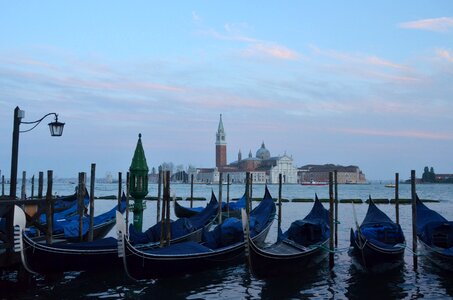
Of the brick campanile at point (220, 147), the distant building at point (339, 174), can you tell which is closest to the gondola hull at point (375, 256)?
the distant building at point (339, 174)

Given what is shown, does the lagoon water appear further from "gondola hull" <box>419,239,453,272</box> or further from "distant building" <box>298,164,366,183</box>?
"distant building" <box>298,164,366,183</box>

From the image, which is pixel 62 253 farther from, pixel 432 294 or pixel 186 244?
pixel 432 294

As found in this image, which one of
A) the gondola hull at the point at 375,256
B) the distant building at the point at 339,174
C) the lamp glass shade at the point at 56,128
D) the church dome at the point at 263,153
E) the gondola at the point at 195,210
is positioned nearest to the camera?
the lamp glass shade at the point at 56,128

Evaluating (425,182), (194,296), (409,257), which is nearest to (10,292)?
(194,296)

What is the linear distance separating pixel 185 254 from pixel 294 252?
2.12 m

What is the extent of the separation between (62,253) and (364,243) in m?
5.33

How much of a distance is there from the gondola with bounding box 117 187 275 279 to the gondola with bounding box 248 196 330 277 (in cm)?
85

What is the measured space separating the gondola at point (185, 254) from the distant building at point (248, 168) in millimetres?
111612

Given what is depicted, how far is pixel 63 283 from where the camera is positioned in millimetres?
8633

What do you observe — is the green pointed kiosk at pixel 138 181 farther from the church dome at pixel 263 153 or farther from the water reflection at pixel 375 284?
the church dome at pixel 263 153

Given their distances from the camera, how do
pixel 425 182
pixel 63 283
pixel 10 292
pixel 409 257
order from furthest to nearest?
1. pixel 425 182
2. pixel 409 257
3. pixel 63 283
4. pixel 10 292

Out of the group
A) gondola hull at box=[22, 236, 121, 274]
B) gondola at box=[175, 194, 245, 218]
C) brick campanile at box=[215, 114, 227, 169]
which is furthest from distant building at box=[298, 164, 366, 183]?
gondola hull at box=[22, 236, 121, 274]

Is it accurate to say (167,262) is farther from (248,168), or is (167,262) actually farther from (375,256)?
(248,168)

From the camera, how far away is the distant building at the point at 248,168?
407 ft
